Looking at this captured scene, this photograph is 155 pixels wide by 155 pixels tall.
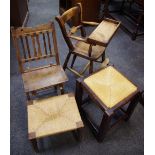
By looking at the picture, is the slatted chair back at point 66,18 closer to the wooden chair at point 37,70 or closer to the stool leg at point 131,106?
the wooden chair at point 37,70

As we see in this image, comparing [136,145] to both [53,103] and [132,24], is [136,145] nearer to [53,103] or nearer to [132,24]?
[53,103]

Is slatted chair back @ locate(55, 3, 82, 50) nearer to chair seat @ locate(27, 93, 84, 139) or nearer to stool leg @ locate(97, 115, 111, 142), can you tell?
chair seat @ locate(27, 93, 84, 139)

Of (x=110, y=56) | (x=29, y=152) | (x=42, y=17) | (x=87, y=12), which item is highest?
(x=87, y=12)

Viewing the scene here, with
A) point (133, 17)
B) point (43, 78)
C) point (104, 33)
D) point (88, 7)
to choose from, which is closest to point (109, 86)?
point (104, 33)

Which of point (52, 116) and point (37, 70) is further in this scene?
point (37, 70)

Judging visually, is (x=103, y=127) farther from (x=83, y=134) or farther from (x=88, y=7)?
(x=88, y=7)

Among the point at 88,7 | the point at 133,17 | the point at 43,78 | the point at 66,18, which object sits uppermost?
the point at 66,18

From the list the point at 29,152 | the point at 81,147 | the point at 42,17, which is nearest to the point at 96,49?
the point at 81,147

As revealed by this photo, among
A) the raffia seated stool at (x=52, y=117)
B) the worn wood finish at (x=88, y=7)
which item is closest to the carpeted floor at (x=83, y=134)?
the raffia seated stool at (x=52, y=117)

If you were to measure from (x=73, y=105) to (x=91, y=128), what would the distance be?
394 mm

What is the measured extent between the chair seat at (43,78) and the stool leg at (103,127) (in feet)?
1.71

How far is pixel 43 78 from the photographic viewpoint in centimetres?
175

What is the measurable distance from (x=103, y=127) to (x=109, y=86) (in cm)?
36

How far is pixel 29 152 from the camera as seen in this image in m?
1.67
